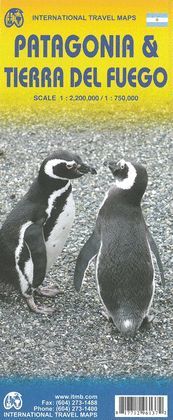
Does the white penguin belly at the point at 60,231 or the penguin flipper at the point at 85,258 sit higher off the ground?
the white penguin belly at the point at 60,231

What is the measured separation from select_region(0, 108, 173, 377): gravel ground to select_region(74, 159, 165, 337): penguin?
0.37ft

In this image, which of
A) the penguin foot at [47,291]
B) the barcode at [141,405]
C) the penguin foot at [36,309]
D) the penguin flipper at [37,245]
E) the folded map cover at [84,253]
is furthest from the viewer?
the penguin foot at [47,291]

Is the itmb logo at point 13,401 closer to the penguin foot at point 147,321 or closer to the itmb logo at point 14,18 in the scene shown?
the penguin foot at point 147,321

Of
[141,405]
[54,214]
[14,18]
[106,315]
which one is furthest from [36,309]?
[14,18]

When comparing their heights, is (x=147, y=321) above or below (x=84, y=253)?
below

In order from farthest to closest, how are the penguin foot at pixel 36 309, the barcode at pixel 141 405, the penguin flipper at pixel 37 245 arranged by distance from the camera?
the penguin foot at pixel 36 309 → the penguin flipper at pixel 37 245 → the barcode at pixel 141 405

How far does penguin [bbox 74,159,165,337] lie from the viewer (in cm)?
309

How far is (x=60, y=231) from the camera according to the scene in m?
3.27

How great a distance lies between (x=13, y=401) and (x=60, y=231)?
64cm

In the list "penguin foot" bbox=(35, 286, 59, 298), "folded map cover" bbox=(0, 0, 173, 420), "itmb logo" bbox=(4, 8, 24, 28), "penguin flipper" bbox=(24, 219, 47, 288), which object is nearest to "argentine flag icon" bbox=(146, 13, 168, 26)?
"folded map cover" bbox=(0, 0, 173, 420)

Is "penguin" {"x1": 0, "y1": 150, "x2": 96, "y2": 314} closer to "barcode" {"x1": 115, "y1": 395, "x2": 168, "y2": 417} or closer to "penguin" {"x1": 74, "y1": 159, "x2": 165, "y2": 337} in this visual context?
"penguin" {"x1": 74, "y1": 159, "x2": 165, "y2": 337}

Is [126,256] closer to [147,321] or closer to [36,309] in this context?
[147,321]

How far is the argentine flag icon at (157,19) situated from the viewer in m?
3.24

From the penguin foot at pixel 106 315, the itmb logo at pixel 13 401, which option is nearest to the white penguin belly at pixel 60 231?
the penguin foot at pixel 106 315
